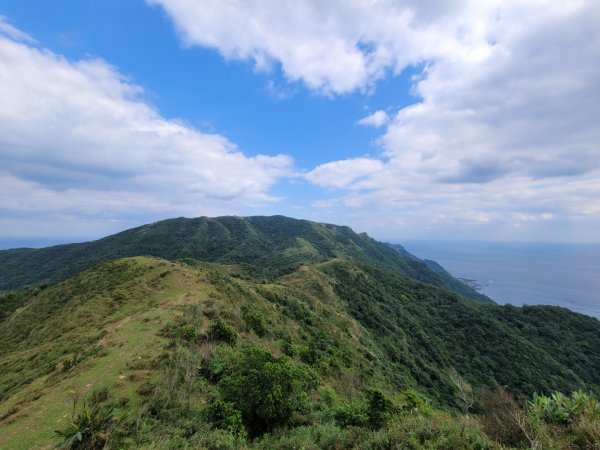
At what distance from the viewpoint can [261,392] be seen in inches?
485

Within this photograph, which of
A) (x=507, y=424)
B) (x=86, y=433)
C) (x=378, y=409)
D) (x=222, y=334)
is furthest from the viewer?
(x=222, y=334)

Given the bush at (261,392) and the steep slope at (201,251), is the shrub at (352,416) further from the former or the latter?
the steep slope at (201,251)

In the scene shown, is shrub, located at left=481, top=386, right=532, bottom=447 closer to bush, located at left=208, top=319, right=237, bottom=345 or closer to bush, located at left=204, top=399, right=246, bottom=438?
bush, located at left=204, top=399, right=246, bottom=438

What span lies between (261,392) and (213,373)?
165 inches

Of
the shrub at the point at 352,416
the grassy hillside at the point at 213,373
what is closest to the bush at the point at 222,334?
the grassy hillside at the point at 213,373

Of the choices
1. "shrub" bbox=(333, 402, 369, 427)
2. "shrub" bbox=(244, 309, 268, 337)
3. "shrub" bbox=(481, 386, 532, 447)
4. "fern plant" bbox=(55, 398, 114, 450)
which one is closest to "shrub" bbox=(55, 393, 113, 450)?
"fern plant" bbox=(55, 398, 114, 450)

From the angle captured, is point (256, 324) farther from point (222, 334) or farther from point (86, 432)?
point (86, 432)

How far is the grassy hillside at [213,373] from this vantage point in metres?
10.0

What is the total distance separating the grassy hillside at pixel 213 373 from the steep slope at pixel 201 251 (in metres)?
62.1

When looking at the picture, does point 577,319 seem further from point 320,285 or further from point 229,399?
point 229,399

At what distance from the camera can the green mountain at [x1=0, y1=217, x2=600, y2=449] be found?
9156 millimetres

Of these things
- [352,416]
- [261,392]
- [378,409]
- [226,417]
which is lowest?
[352,416]

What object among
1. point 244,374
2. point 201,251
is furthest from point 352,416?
point 201,251

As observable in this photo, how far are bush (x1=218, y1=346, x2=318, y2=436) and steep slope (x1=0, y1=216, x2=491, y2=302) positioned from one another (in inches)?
3276
